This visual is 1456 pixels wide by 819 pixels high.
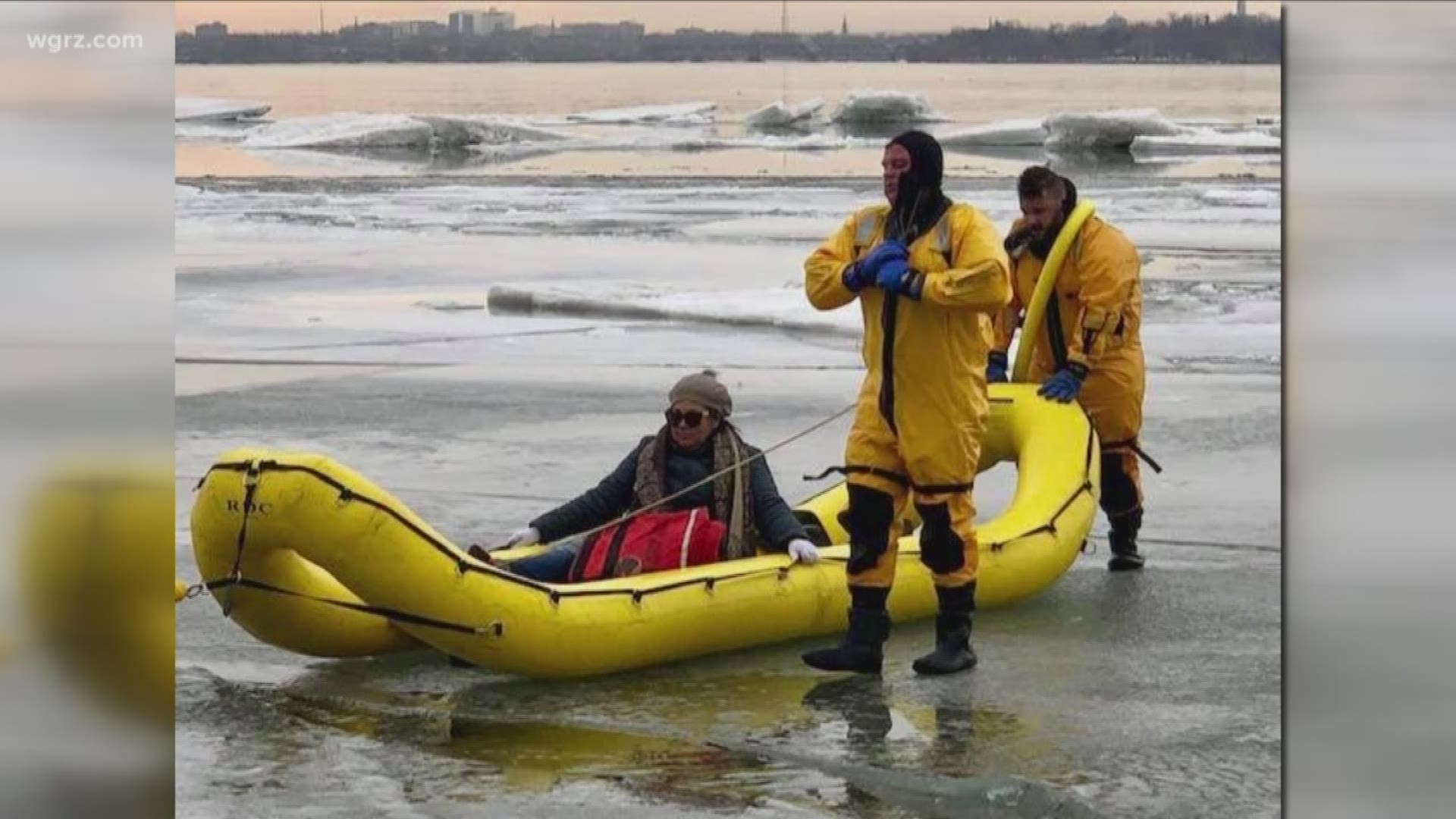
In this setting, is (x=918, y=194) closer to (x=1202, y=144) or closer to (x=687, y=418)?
(x=687, y=418)

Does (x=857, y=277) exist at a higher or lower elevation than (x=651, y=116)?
lower

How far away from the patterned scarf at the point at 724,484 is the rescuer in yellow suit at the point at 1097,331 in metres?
1.43

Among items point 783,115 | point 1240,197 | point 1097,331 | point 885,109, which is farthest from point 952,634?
point 885,109

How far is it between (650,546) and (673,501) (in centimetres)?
17

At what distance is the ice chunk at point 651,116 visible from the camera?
45.6 meters

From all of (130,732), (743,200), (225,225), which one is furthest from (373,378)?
(743,200)

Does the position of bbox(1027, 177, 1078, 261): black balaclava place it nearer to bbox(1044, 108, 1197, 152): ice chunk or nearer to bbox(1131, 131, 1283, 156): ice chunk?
bbox(1131, 131, 1283, 156): ice chunk

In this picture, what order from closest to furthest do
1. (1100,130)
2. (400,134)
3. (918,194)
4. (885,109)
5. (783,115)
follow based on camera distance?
(918,194) → (1100,130) → (400,134) → (783,115) → (885,109)

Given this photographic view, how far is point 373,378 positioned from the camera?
11812 mm

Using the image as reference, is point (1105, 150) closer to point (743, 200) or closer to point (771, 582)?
point (743, 200)

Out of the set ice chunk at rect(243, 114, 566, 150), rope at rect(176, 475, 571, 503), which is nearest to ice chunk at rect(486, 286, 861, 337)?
rope at rect(176, 475, 571, 503)

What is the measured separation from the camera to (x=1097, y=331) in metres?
7.92

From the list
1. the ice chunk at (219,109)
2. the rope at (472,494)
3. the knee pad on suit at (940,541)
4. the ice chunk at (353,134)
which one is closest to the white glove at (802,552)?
the knee pad on suit at (940,541)

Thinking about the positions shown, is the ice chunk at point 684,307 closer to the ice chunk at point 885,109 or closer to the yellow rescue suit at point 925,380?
the yellow rescue suit at point 925,380
